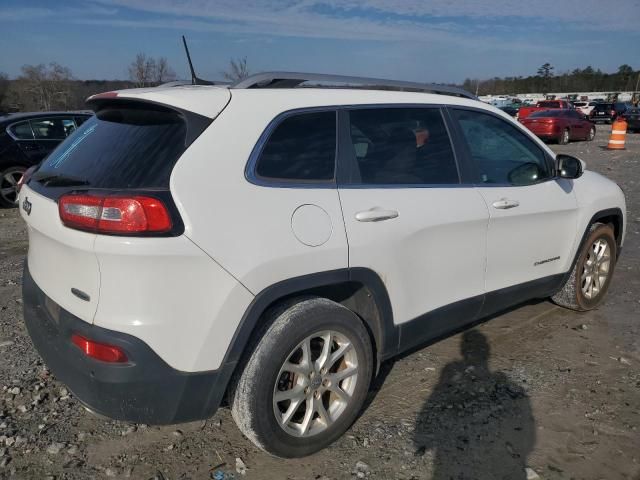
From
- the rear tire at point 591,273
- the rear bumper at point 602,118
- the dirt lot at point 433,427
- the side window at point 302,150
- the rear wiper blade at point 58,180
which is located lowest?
the rear bumper at point 602,118

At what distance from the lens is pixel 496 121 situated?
3.65m

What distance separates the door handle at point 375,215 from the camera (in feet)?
8.57

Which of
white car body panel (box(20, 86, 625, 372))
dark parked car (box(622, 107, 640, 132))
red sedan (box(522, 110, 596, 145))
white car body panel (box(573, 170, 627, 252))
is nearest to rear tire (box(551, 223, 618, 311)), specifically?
white car body panel (box(573, 170, 627, 252))

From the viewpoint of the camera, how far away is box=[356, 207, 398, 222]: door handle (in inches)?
103

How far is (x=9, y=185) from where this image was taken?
884 centimetres

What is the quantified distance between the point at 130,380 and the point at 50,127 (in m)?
8.63

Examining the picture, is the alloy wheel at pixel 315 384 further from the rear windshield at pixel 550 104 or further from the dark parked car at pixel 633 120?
the rear windshield at pixel 550 104

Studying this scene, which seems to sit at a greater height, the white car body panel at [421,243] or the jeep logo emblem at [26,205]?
the jeep logo emblem at [26,205]

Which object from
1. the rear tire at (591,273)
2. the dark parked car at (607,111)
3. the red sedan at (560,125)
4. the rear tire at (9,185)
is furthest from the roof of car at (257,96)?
the dark parked car at (607,111)

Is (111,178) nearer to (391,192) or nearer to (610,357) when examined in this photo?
(391,192)

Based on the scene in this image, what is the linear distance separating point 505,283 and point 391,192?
4.26 ft

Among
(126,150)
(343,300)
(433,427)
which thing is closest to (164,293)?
(126,150)

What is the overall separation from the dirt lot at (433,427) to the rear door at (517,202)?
2.06 feet

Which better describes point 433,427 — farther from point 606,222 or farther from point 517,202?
point 606,222
